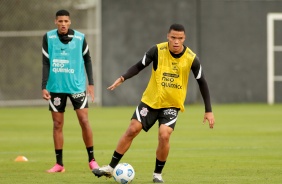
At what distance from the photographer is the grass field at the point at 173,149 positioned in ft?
39.9

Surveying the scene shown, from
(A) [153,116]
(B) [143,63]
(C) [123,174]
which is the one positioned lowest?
(C) [123,174]

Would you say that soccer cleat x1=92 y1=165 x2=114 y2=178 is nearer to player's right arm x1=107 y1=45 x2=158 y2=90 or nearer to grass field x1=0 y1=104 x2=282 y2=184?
grass field x1=0 y1=104 x2=282 y2=184

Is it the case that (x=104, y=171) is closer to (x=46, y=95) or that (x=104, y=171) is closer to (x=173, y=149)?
(x=46, y=95)

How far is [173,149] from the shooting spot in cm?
1634

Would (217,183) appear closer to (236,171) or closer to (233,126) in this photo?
(236,171)

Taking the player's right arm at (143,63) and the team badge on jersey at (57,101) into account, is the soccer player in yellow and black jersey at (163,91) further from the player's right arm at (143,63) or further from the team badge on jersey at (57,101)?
the team badge on jersey at (57,101)

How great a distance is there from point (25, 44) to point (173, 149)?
15.0 m

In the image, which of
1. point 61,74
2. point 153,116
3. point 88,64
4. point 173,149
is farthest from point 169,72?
point 173,149

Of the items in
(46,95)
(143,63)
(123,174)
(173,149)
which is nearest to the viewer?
(123,174)

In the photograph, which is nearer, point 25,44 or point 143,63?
point 143,63

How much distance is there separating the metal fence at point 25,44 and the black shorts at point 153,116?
1916cm

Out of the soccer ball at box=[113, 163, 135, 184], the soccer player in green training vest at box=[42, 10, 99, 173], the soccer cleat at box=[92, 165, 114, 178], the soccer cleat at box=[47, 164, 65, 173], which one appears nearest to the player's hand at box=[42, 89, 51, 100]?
the soccer player in green training vest at box=[42, 10, 99, 173]

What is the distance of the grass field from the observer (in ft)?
39.9

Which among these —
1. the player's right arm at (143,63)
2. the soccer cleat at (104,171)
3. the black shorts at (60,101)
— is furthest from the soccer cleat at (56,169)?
the player's right arm at (143,63)
